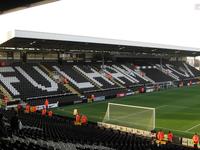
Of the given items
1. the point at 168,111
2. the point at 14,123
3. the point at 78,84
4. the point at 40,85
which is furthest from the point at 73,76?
the point at 14,123

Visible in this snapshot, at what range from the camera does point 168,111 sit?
111 ft

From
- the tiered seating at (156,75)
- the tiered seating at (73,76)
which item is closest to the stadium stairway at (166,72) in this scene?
the tiered seating at (156,75)

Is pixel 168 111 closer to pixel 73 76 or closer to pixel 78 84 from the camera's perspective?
pixel 78 84

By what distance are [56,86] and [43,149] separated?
30.6m

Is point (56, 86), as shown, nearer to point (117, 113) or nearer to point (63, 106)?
point (63, 106)

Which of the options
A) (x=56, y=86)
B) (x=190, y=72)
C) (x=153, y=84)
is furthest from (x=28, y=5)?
(x=190, y=72)

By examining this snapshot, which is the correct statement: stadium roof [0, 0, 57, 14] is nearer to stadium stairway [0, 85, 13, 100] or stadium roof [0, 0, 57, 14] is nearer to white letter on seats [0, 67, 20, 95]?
stadium stairway [0, 85, 13, 100]

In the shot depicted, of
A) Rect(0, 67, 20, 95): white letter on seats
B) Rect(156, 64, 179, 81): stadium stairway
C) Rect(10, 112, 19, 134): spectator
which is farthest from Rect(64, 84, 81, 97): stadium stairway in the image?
Rect(156, 64, 179, 81): stadium stairway

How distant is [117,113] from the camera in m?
29.8

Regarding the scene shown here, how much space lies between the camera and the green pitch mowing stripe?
85.5ft

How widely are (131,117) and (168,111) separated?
657cm

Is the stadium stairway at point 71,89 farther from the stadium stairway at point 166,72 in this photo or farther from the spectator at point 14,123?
the stadium stairway at point 166,72

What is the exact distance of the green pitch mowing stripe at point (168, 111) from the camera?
1026 inches

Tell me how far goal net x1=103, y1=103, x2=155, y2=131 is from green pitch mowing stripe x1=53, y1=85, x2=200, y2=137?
862 mm
